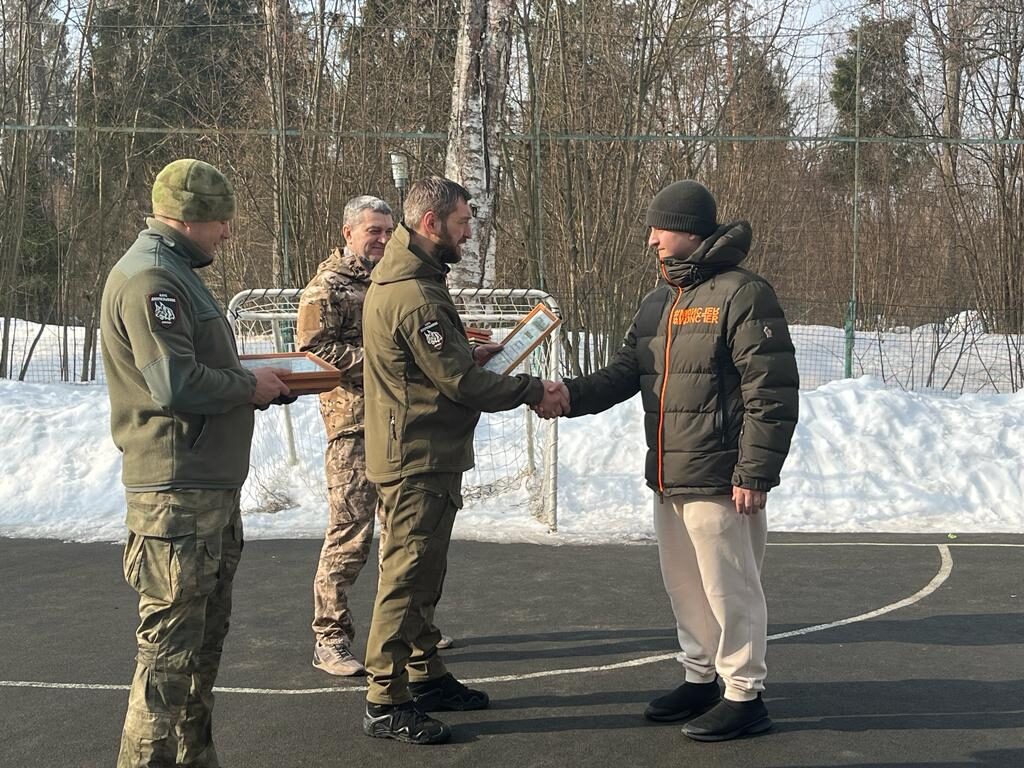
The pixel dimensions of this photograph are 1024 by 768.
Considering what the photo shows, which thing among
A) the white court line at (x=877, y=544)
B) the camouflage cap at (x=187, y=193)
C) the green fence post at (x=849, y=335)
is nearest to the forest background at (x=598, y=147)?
the green fence post at (x=849, y=335)

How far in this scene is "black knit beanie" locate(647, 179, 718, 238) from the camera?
4230 millimetres

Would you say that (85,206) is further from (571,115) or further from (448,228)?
(448,228)

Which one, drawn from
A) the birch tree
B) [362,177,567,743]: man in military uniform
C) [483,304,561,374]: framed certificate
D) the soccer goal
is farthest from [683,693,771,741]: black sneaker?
the birch tree

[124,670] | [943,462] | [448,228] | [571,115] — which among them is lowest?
[124,670]

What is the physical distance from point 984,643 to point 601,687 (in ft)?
6.75

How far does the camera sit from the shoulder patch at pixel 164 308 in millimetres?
3180

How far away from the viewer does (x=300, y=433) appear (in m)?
10.3

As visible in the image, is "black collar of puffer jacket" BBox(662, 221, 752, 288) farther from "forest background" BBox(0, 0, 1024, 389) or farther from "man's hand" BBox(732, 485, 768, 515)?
"forest background" BBox(0, 0, 1024, 389)

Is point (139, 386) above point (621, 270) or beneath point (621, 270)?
beneath

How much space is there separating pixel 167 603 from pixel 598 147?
10.6 metres

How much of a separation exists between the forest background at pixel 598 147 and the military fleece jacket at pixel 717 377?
8178 millimetres

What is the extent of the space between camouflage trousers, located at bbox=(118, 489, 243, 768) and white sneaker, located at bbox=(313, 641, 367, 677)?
1.62 metres

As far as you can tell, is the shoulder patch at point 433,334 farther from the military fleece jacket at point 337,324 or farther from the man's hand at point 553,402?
the military fleece jacket at point 337,324

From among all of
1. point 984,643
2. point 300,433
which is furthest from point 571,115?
point 984,643
